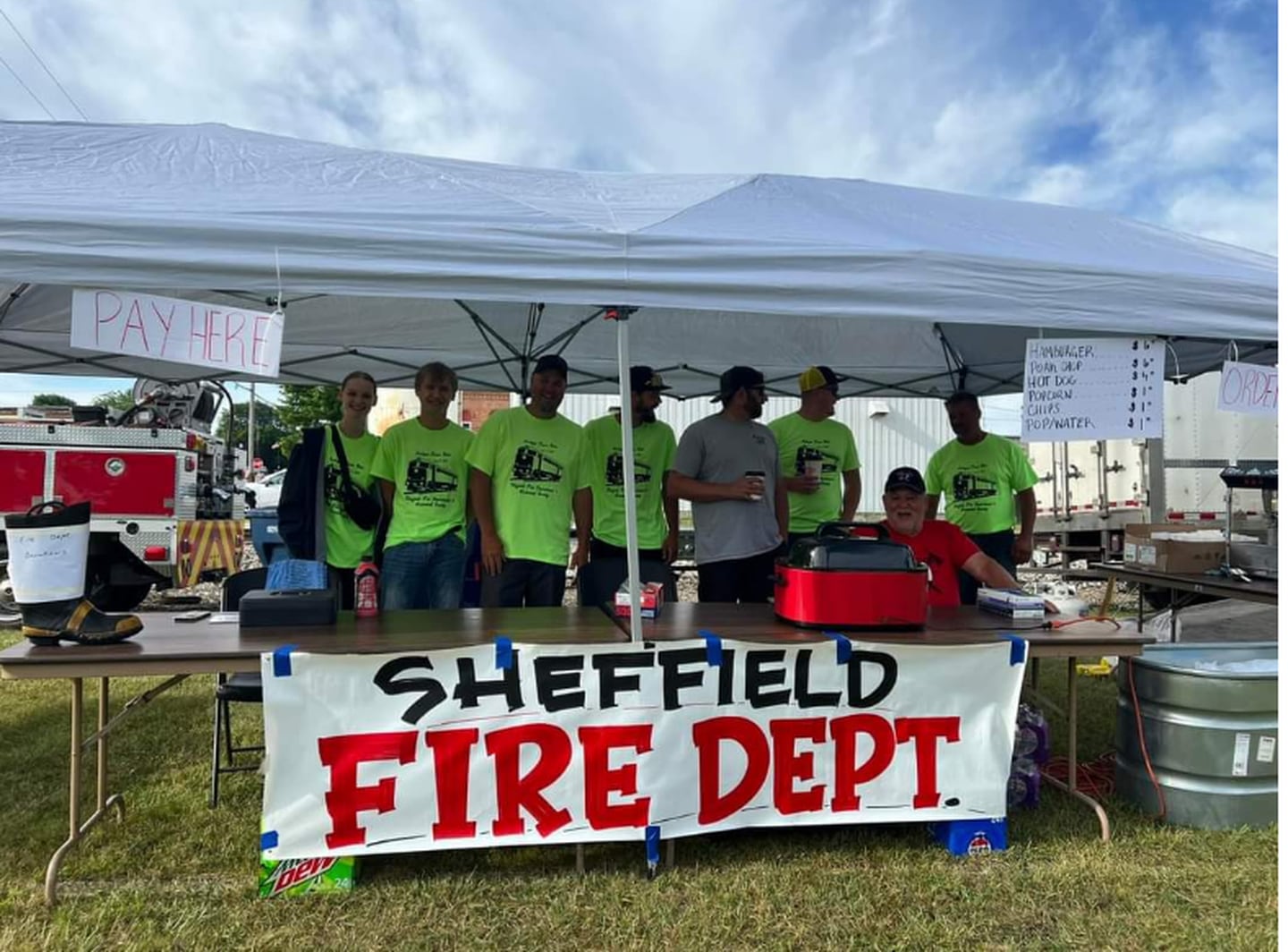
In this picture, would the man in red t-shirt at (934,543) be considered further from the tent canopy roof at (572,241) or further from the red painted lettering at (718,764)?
the red painted lettering at (718,764)

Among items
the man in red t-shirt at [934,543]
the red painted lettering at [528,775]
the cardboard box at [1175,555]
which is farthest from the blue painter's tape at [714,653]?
the cardboard box at [1175,555]

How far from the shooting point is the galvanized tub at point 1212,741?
2908 millimetres

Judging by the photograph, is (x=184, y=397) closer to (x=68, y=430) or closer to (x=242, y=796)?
(x=68, y=430)

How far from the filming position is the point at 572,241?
7.85 feet

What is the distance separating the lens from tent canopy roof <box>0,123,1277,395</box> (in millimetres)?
2238

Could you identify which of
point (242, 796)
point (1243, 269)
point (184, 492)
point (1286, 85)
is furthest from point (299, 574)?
point (184, 492)

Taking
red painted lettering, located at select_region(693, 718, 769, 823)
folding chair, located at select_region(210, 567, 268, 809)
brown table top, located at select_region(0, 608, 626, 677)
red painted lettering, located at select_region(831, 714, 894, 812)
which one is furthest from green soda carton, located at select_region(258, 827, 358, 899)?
red painted lettering, located at select_region(831, 714, 894, 812)

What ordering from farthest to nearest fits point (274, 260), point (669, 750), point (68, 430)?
point (68, 430) < point (669, 750) < point (274, 260)

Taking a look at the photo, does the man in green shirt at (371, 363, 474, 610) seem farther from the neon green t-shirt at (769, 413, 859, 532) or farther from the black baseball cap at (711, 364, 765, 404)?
the neon green t-shirt at (769, 413, 859, 532)

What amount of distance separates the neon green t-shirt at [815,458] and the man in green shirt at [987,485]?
548 millimetres

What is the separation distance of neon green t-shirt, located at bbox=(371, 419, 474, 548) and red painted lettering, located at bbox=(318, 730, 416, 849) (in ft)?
4.21

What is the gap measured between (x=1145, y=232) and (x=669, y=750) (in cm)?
296

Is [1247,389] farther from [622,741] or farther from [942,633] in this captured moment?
[622,741]

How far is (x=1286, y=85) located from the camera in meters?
1.48
